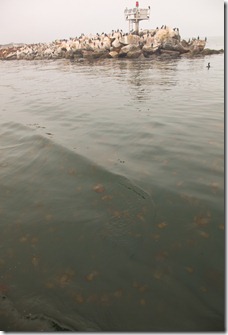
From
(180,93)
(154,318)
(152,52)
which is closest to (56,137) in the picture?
(154,318)

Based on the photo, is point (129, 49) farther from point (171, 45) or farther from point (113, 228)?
point (113, 228)

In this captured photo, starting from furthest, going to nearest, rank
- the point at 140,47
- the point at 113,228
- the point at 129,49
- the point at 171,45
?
the point at 140,47 → the point at 171,45 → the point at 129,49 → the point at 113,228

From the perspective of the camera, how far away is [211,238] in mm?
5457

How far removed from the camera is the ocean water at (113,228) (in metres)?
4.23

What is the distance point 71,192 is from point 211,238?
13.1 ft

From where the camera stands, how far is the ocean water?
4234 mm

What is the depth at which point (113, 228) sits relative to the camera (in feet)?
19.4

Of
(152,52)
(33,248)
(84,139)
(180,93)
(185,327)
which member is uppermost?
(152,52)

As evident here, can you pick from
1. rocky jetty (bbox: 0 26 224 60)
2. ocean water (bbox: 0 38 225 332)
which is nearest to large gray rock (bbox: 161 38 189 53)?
rocky jetty (bbox: 0 26 224 60)

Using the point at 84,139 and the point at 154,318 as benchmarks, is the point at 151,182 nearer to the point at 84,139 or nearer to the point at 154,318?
the point at 154,318

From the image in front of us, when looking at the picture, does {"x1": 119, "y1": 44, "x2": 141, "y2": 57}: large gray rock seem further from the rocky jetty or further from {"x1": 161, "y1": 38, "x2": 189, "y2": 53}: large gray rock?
{"x1": 161, "y1": 38, "x2": 189, "y2": 53}: large gray rock

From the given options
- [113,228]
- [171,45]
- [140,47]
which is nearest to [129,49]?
[140,47]

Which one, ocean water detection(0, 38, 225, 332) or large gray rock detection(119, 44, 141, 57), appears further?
large gray rock detection(119, 44, 141, 57)

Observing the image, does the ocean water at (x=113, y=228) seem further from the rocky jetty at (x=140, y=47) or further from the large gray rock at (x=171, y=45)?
the large gray rock at (x=171, y=45)
